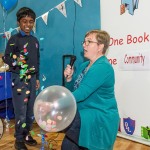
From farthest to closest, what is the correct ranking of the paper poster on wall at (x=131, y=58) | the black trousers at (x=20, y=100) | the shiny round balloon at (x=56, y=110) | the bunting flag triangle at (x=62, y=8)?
1. the bunting flag triangle at (x=62, y=8)
2. the paper poster on wall at (x=131, y=58)
3. the black trousers at (x=20, y=100)
4. the shiny round balloon at (x=56, y=110)

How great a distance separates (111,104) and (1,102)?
2.20 metres

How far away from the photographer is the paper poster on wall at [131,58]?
2627 mm

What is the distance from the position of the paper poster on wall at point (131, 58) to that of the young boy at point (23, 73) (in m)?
0.87

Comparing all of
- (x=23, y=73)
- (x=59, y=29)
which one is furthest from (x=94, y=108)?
(x=59, y=29)

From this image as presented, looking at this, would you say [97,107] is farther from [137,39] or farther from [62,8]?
[62,8]

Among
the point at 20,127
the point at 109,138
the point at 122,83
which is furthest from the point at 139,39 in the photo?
the point at 20,127

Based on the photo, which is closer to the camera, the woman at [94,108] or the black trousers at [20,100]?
the woman at [94,108]

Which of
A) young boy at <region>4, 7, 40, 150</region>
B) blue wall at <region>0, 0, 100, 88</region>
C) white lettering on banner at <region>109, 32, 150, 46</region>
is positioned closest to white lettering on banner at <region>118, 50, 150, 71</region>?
white lettering on banner at <region>109, 32, 150, 46</region>

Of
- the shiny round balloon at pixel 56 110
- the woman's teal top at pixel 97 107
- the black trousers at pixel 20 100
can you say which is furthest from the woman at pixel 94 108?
the black trousers at pixel 20 100

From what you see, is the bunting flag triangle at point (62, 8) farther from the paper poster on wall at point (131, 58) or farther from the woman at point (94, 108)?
the woman at point (94, 108)

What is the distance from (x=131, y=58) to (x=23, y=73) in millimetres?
1125

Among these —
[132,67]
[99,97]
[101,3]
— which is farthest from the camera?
[101,3]

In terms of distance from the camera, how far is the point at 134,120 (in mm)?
2771

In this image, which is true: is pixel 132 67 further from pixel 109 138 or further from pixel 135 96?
pixel 109 138
